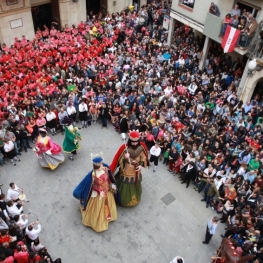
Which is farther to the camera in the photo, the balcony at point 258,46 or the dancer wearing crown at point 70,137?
the balcony at point 258,46

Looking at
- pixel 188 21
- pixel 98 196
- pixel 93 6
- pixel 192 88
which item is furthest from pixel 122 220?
pixel 93 6

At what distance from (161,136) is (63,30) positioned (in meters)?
10.4

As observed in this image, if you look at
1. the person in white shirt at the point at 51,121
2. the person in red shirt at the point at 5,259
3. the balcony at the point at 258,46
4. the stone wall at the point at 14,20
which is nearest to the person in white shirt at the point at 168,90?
the balcony at the point at 258,46

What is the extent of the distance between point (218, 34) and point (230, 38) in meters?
0.99

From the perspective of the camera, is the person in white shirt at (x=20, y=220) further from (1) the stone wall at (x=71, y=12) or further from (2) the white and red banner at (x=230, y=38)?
(1) the stone wall at (x=71, y=12)

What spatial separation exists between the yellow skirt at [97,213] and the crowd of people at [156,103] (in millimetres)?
2464

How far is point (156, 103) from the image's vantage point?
13.4 m

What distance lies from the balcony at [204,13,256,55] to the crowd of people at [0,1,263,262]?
1553 millimetres

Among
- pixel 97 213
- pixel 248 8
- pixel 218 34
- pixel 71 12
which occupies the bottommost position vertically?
pixel 97 213

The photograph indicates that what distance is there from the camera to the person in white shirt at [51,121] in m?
11.9

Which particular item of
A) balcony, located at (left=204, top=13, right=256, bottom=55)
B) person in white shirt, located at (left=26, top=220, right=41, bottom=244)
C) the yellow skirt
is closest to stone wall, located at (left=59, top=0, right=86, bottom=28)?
balcony, located at (left=204, top=13, right=256, bottom=55)

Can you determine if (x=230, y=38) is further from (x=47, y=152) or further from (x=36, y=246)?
(x=36, y=246)

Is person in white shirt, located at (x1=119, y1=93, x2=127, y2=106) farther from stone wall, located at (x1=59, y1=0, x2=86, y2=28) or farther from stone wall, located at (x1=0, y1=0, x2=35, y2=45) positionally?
stone wall, located at (x1=59, y1=0, x2=86, y2=28)

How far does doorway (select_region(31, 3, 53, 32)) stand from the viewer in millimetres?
19427
